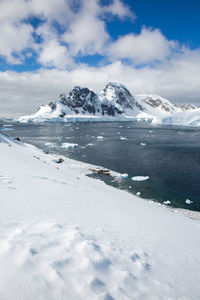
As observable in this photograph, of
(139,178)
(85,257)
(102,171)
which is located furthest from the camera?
(102,171)

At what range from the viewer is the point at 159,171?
3478cm

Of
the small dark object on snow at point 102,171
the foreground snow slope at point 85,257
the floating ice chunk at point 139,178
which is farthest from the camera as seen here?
the small dark object on snow at point 102,171

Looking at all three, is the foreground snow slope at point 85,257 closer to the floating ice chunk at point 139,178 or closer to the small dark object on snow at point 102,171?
the floating ice chunk at point 139,178

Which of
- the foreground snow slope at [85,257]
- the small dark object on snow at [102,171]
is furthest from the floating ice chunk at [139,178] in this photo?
the foreground snow slope at [85,257]

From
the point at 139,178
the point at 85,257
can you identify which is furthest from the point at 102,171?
the point at 85,257

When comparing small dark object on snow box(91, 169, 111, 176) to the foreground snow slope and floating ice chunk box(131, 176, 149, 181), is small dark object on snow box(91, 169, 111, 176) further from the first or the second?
the foreground snow slope

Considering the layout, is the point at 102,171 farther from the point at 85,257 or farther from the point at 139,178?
the point at 85,257

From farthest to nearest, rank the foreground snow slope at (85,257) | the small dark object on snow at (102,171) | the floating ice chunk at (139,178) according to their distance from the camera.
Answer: the small dark object on snow at (102,171)
the floating ice chunk at (139,178)
the foreground snow slope at (85,257)

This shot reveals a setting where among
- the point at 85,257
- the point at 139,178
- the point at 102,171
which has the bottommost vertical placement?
the point at 139,178

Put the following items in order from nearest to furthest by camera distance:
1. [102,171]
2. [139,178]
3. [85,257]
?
[85,257]
[139,178]
[102,171]

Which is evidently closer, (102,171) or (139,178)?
(139,178)

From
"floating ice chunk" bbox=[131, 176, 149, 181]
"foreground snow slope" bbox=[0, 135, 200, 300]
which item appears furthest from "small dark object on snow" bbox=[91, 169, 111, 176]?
"foreground snow slope" bbox=[0, 135, 200, 300]

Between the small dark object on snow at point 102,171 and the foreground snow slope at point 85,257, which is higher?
the foreground snow slope at point 85,257

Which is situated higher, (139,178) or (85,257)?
(85,257)
